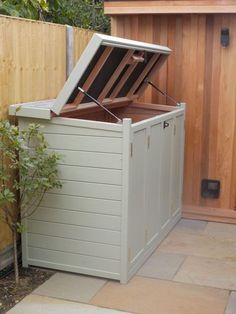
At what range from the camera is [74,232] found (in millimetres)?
3822

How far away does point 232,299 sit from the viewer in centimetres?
358

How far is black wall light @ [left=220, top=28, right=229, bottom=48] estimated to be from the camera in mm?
4961

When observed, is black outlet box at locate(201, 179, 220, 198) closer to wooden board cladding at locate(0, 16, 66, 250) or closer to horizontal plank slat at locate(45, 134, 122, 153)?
wooden board cladding at locate(0, 16, 66, 250)

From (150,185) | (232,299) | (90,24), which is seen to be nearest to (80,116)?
(150,185)

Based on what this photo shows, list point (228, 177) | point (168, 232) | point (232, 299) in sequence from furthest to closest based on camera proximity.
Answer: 1. point (228, 177)
2. point (168, 232)
3. point (232, 299)

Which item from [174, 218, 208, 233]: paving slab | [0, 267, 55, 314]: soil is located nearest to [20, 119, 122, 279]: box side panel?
[0, 267, 55, 314]: soil

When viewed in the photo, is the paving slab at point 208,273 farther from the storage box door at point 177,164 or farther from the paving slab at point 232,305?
the storage box door at point 177,164

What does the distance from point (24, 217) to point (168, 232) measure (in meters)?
1.62

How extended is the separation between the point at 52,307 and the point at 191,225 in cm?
220

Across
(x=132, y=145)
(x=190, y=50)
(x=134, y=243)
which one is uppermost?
(x=190, y=50)

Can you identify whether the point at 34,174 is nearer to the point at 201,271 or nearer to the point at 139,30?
the point at 201,271

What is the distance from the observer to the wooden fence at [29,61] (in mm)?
3645

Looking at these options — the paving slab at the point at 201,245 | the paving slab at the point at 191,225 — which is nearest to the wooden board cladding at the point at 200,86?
the paving slab at the point at 191,225

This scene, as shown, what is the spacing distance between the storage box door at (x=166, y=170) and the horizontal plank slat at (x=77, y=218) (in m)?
1.00
